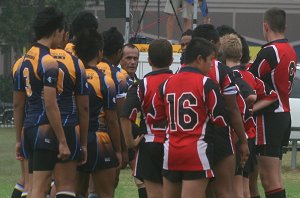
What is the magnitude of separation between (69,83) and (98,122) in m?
0.94

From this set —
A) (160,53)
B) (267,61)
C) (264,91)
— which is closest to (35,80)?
(160,53)

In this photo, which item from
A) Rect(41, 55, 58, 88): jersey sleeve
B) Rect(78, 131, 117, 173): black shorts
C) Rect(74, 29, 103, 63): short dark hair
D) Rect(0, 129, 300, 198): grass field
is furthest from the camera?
Rect(0, 129, 300, 198): grass field

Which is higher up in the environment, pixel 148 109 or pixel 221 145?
pixel 148 109

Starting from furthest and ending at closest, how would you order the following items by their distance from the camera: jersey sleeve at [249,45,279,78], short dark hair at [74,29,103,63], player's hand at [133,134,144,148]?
jersey sleeve at [249,45,279,78] → short dark hair at [74,29,103,63] → player's hand at [133,134,144,148]

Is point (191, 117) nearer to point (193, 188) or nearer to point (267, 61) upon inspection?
point (193, 188)

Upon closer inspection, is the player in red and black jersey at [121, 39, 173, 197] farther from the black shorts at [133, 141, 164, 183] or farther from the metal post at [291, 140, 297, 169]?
the metal post at [291, 140, 297, 169]

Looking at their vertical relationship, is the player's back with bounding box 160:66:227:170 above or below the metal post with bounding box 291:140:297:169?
above

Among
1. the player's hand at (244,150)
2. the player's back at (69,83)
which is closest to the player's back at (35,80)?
the player's back at (69,83)

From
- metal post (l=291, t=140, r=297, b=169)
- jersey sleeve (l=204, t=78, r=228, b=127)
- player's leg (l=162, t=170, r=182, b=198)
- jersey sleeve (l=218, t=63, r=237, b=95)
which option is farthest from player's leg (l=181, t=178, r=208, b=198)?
metal post (l=291, t=140, r=297, b=169)

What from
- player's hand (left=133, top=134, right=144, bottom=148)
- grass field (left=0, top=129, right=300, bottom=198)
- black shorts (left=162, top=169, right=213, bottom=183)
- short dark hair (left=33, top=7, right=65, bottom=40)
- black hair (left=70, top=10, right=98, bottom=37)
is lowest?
grass field (left=0, top=129, right=300, bottom=198)

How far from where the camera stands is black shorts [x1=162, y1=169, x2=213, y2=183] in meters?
9.13

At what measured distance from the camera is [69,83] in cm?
966

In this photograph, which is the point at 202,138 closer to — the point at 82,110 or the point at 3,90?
the point at 82,110

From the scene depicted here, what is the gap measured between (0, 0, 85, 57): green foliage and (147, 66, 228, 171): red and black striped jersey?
31.4 metres
